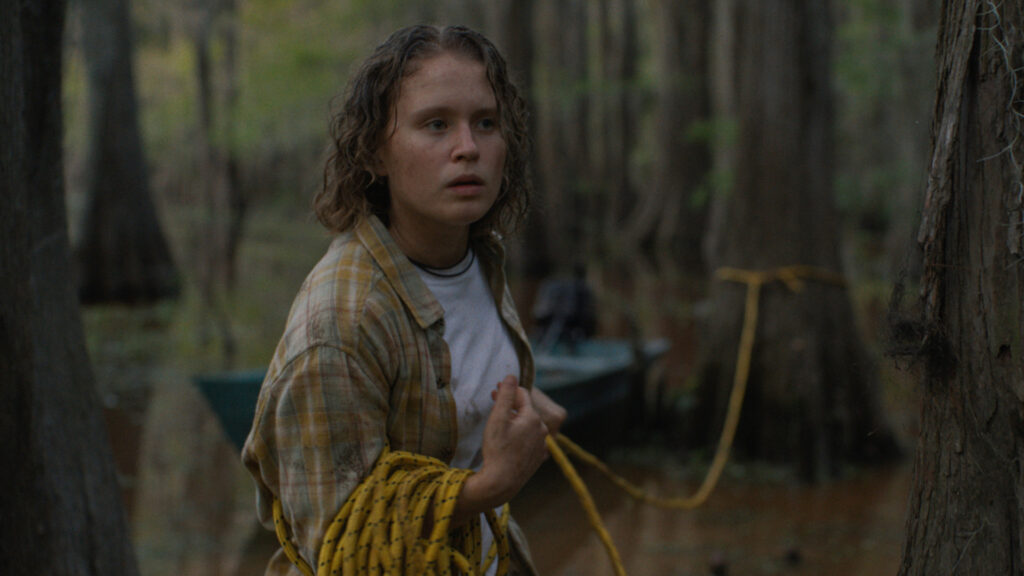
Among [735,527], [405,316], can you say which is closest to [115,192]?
[735,527]

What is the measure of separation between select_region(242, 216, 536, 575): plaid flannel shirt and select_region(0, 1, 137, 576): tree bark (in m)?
1.11

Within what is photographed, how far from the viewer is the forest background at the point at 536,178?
7.84m

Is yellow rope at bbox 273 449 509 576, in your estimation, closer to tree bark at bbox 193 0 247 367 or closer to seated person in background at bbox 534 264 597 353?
seated person in background at bbox 534 264 597 353

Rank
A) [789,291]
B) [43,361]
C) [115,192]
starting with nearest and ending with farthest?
[43,361] → [789,291] → [115,192]

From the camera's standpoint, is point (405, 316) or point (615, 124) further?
point (615, 124)

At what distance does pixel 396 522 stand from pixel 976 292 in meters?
1.17

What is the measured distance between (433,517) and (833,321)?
559cm

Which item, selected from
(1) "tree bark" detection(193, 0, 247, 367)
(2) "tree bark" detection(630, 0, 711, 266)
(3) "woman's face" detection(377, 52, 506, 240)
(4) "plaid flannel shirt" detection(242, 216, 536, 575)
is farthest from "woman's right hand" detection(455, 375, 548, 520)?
(2) "tree bark" detection(630, 0, 711, 266)

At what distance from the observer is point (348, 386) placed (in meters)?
1.84

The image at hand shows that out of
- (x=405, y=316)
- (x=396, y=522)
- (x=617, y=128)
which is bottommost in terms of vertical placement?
(x=396, y=522)

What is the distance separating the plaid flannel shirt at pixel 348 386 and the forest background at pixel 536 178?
509mm

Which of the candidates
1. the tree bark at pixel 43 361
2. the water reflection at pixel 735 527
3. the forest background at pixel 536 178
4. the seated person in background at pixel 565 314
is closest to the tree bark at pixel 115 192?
the forest background at pixel 536 178

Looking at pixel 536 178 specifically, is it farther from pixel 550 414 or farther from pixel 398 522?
pixel 398 522

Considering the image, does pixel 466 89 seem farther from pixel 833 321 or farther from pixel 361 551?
pixel 833 321
